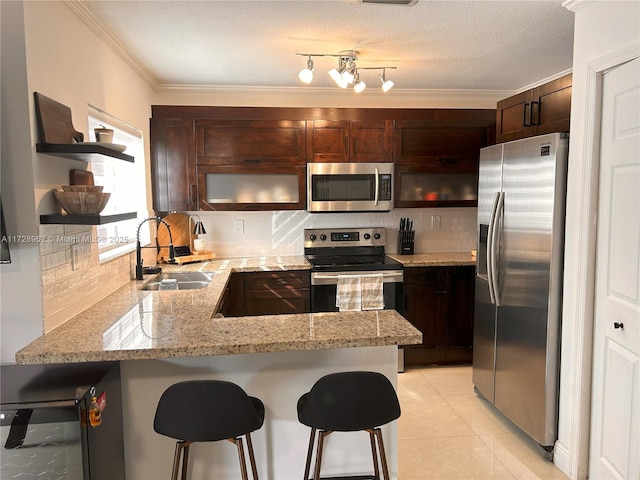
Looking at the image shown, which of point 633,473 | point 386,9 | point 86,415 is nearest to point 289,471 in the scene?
point 86,415

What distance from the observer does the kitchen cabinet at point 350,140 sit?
155 inches

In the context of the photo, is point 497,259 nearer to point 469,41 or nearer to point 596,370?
point 596,370

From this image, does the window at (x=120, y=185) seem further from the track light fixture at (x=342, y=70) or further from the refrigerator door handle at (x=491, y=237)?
the refrigerator door handle at (x=491, y=237)

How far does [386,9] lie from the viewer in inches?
92.4

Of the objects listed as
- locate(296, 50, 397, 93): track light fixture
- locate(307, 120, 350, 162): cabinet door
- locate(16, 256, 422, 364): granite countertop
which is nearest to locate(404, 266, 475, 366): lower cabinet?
locate(307, 120, 350, 162): cabinet door

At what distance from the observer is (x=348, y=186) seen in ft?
13.0

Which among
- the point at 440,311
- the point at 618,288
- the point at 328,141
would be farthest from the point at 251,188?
the point at 618,288

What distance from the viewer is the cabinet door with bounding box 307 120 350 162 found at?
3.93 meters

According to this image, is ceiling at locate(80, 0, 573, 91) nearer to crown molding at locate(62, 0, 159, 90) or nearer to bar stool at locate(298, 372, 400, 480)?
crown molding at locate(62, 0, 159, 90)

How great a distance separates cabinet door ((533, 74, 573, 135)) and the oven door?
159cm

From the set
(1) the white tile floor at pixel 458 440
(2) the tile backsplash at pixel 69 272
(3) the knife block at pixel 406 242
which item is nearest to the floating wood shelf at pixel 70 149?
(2) the tile backsplash at pixel 69 272

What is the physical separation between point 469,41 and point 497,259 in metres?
1.39

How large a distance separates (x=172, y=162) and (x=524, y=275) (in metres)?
2.86

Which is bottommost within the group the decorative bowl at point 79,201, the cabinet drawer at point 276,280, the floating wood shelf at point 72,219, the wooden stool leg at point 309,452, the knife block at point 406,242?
the wooden stool leg at point 309,452
